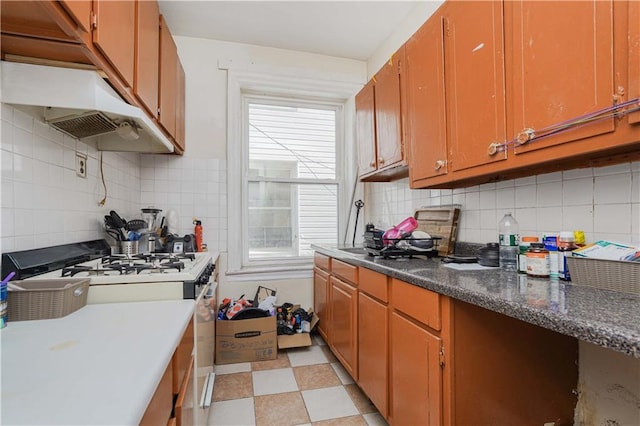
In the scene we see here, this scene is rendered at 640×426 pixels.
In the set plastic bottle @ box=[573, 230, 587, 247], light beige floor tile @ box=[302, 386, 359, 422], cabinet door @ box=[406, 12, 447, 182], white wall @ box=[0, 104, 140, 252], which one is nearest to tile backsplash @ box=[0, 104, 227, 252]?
white wall @ box=[0, 104, 140, 252]

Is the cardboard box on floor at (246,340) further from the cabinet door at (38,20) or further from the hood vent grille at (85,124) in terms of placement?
the cabinet door at (38,20)

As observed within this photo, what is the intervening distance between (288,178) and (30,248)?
82.0 inches

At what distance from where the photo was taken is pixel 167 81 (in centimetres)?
208

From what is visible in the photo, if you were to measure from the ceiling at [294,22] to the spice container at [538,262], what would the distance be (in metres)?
2.03

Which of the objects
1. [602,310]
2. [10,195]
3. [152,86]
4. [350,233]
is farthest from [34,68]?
[350,233]

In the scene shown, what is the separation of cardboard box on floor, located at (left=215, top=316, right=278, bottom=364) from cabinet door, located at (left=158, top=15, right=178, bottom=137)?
1.51 meters

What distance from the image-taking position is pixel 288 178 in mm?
3061

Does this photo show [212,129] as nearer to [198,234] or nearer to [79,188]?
[198,234]

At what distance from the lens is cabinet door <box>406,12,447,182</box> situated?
1567 mm

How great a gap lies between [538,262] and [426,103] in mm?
967

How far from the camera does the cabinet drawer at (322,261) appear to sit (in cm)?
248

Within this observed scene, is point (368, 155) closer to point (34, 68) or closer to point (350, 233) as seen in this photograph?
point (350, 233)

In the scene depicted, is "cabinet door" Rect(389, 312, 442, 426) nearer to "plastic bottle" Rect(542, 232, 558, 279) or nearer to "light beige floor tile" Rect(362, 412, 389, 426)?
"light beige floor tile" Rect(362, 412, 389, 426)

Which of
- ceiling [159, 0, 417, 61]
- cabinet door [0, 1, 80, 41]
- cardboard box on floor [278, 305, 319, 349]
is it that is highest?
ceiling [159, 0, 417, 61]
